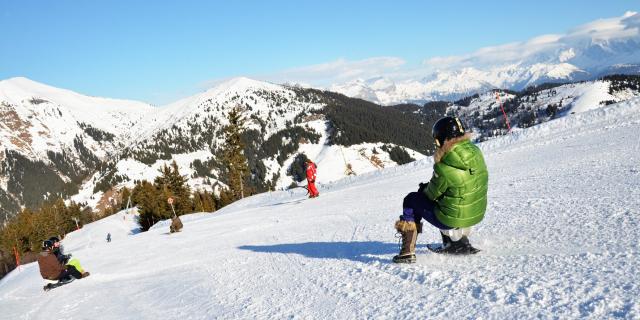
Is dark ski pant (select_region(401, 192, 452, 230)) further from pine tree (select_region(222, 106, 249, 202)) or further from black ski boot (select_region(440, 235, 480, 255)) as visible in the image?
pine tree (select_region(222, 106, 249, 202))

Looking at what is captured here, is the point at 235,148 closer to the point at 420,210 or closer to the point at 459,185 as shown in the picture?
the point at 420,210

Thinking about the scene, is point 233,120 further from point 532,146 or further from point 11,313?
point 11,313

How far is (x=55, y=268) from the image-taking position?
10602 millimetres

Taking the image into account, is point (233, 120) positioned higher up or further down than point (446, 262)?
higher up

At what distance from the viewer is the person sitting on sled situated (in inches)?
415

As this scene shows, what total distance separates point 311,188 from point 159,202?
58.3 meters

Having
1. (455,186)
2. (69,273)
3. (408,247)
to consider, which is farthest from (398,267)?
(69,273)

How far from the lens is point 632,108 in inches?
795

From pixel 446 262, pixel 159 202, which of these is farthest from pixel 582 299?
pixel 159 202

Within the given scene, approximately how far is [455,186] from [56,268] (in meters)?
10.2

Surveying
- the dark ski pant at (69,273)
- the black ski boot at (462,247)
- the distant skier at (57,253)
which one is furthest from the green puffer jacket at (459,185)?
the distant skier at (57,253)

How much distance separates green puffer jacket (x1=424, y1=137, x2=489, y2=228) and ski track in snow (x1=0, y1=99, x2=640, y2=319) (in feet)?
2.03

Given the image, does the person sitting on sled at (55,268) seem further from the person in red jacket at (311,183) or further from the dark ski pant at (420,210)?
the person in red jacket at (311,183)

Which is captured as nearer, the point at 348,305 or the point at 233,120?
the point at 348,305
